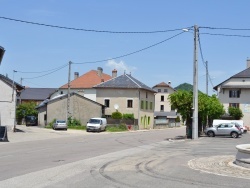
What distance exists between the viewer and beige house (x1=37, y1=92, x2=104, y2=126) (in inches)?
2534

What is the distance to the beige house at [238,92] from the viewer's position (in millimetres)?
74875

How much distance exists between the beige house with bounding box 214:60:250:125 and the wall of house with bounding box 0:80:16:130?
4387 centimetres

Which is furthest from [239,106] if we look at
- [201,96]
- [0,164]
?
[0,164]

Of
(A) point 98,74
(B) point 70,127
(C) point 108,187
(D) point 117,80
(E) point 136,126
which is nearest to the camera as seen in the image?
(C) point 108,187

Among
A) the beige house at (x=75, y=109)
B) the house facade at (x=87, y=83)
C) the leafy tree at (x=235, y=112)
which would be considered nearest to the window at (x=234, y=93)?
the leafy tree at (x=235, y=112)

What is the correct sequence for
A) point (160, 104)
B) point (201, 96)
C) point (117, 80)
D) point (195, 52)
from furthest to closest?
point (160, 104) → point (117, 80) → point (201, 96) → point (195, 52)

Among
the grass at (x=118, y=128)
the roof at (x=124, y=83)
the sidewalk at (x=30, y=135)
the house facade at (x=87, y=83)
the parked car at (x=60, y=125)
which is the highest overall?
the house facade at (x=87, y=83)

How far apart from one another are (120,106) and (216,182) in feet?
192

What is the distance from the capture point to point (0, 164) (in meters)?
15.5

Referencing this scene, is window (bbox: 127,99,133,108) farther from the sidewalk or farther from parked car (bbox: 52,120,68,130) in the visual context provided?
the sidewalk

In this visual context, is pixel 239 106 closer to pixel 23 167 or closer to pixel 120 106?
pixel 120 106

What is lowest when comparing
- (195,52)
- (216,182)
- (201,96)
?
(216,182)

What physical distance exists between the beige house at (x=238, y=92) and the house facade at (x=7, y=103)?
143ft

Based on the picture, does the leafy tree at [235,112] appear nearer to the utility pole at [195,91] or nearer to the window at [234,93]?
the window at [234,93]
